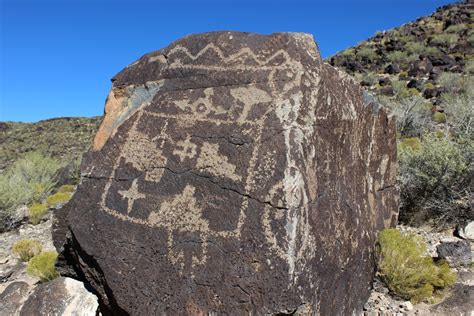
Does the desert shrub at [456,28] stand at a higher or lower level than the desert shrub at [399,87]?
higher

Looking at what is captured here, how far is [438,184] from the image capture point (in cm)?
639

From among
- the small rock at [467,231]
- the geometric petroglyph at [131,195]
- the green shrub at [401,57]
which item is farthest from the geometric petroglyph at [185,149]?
the green shrub at [401,57]

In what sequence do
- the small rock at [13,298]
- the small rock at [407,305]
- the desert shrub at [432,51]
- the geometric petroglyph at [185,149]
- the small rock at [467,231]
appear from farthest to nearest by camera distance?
1. the desert shrub at [432,51]
2. the small rock at [467,231]
3. the small rock at [13,298]
4. the small rock at [407,305]
5. the geometric petroglyph at [185,149]

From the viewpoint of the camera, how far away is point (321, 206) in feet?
10.7

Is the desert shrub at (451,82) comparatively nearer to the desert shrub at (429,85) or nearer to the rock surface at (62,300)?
the desert shrub at (429,85)

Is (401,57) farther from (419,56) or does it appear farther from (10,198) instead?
(10,198)

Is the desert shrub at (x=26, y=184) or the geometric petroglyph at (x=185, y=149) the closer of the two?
the geometric petroglyph at (x=185, y=149)

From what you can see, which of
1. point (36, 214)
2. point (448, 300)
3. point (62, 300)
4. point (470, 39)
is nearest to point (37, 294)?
point (62, 300)

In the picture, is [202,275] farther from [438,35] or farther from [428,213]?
[438,35]

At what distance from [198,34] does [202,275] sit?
219 centimetres

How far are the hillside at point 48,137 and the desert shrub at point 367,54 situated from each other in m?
18.8

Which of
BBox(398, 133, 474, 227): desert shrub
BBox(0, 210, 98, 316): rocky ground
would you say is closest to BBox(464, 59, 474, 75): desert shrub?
BBox(398, 133, 474, 227): desert shrub

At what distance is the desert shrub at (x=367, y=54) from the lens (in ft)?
97.7

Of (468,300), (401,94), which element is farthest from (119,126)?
(401,94)
